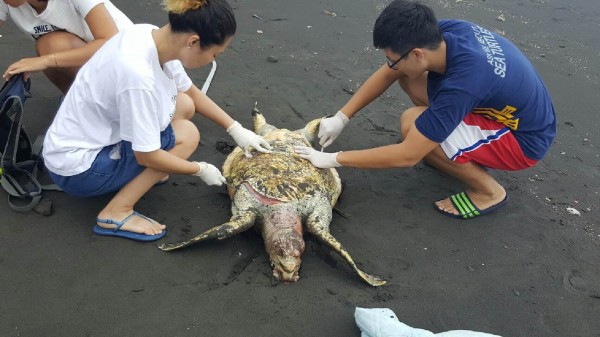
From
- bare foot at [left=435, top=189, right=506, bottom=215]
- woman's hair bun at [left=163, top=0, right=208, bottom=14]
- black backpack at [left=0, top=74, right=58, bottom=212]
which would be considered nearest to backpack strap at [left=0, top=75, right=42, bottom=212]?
black backpack at [left=0, top=74, right=58, bottom=212]

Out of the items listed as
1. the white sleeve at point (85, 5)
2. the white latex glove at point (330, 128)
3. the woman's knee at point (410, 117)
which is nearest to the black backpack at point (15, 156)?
the white sleeve at point (85, 5)

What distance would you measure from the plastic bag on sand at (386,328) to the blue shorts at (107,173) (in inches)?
49.7

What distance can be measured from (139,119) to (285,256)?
90 centimetres

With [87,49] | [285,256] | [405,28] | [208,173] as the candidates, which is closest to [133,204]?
[208,173]

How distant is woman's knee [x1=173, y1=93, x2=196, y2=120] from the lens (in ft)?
8.71

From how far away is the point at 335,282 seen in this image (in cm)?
233

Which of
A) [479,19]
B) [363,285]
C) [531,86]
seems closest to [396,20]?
[531,86]

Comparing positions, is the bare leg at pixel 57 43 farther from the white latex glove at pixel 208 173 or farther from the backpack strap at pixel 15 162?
the white latex glove at pixel 208 173

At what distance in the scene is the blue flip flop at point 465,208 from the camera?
2848 millimetres

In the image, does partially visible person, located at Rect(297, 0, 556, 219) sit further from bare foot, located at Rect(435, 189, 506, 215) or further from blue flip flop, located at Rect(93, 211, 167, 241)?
blue flip flop, located at Rect(93, 211, 167, 241)

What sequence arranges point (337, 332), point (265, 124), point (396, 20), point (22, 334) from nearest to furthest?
point (22, 334)
point (337, 332)
point (396, 20)
point (265, 124)

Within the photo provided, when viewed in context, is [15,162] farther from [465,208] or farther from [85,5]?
[465,208]

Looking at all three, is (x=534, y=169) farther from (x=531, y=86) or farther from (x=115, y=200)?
(x=115, y=200)

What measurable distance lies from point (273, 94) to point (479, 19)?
2947 millimetres
